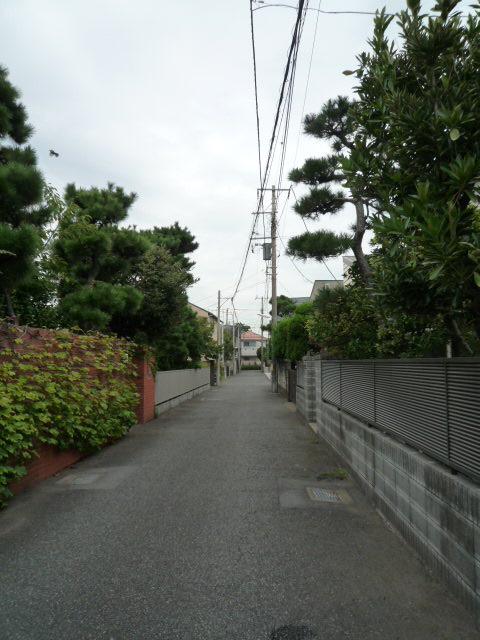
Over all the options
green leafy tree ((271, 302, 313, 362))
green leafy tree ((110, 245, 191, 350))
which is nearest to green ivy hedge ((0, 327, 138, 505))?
green leafy tree ((110, 245, 191, 350))

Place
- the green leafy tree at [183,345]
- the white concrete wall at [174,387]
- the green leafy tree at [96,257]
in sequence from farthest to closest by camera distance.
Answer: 1. the green leafy tree at [183,345]
2. the white concrete wall at [174,387]
3. the green leafy tree at [96,257]

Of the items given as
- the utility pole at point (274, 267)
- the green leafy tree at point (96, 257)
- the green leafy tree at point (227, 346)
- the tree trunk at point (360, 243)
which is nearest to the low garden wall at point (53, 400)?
the green leafy tree at point (96, 257)

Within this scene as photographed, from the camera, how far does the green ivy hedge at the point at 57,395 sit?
18.0ft

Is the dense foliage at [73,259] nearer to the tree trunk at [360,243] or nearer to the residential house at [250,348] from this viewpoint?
the tree trunk at [360,243]

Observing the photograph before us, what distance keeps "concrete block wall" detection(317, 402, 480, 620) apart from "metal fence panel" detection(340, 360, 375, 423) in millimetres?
325

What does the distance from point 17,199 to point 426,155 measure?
5.73m

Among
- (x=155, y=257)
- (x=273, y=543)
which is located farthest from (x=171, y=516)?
(x=155, y=257)

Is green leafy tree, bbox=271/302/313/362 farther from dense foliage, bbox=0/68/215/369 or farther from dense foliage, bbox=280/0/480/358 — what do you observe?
dense foliage, bbox=280/0/480/358

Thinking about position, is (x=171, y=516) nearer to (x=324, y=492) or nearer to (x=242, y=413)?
(x=324, y=492)

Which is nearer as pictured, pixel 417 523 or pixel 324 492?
pixel 417 523

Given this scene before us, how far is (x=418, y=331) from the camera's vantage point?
19.8ft

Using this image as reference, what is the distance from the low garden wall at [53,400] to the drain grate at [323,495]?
10.8 ft

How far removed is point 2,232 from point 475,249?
5.74m

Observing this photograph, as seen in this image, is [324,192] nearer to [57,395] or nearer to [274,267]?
[57,395]
